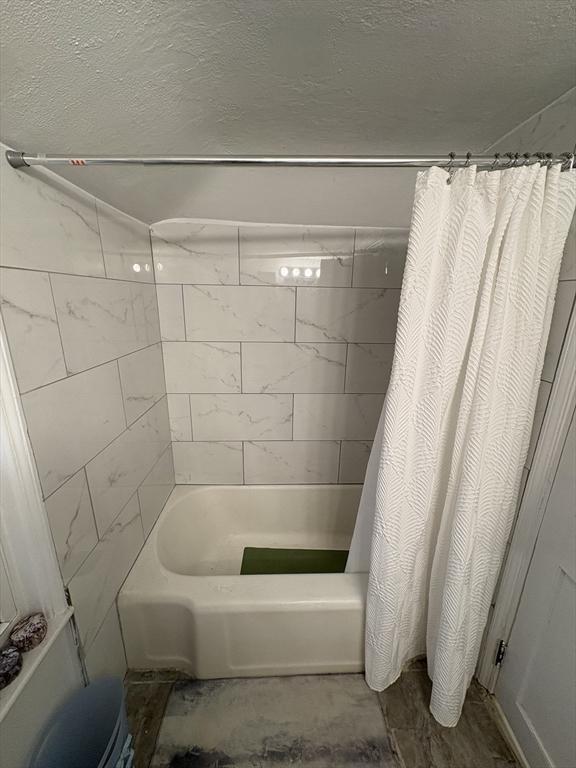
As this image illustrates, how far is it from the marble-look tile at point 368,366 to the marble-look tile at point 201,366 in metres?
0.63

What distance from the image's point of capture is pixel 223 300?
1.52m

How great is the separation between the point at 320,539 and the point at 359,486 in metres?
0.40

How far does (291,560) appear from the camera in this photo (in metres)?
1.67

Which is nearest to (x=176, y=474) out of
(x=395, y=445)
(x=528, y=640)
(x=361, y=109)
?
(x=395, y=445)

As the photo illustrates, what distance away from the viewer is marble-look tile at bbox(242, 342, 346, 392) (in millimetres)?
1598

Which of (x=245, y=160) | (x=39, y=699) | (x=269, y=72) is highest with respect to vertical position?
(x=269, y=72)

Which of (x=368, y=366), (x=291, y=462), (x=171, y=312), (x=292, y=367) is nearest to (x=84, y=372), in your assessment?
(x=171, y=312)

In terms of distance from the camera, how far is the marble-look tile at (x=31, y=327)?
0.66m

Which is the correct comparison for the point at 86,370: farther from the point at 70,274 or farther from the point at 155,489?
the point at 155,489

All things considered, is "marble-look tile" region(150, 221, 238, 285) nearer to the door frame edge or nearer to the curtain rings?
the curtain rings

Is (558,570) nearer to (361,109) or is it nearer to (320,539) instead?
(320,539)

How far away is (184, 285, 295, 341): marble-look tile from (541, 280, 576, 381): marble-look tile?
3.41 ft

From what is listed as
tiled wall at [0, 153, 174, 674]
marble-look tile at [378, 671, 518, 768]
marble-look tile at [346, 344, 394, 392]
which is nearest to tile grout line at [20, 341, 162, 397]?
tiled wall at [0, 153, 174, 674]

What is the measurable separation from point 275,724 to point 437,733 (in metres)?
0.56
